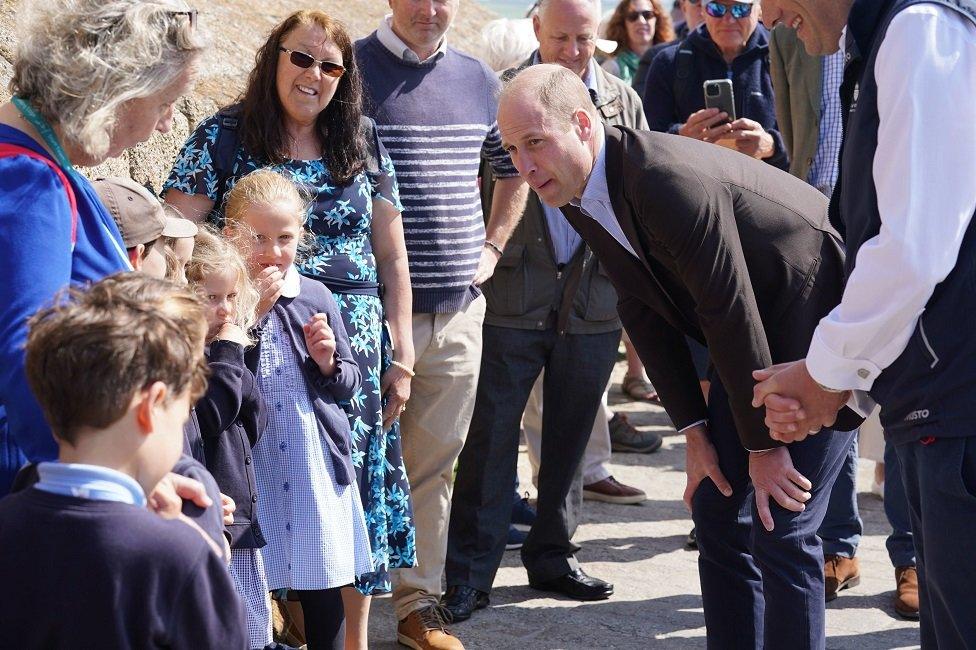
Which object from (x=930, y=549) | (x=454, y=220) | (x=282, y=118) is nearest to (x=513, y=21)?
(x=454, y=220)

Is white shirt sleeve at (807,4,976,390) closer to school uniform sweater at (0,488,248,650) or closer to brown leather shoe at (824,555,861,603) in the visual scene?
school uniform sweater at (0,488,248,650)

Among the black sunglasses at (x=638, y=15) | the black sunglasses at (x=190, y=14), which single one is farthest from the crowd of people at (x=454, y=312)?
the black sunglasses at (x=638, y=15)

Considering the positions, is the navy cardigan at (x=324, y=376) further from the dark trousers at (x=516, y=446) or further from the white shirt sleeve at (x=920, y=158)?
the white shirt sleeve at (x=920, y=158)

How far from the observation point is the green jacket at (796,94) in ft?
16.6

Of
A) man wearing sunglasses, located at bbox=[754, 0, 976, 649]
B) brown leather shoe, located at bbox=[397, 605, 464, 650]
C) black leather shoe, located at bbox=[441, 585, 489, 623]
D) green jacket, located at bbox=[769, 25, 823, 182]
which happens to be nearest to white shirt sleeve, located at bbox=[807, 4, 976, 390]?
man wearing sunglasses, located at bbox=[754, 0, 976, 649]

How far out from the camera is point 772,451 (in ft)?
9.80

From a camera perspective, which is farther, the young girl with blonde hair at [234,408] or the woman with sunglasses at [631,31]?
the woman with sunglasses at [631,31]

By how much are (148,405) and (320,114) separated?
200 centimetres

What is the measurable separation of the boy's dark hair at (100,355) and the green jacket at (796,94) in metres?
3.82

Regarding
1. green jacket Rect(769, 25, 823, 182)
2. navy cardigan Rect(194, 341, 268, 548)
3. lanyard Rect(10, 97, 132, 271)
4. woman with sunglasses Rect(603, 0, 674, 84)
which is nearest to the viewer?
lanyard Rect(10, 97, 132, 271)

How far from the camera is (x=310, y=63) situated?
3.56 meters

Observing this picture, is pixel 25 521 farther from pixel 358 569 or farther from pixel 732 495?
pixel 732 495

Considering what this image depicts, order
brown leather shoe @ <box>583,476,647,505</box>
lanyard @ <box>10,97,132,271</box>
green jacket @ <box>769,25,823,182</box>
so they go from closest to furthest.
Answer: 1. lanyard @ <box>10,97,132,271</box>
2. green jacket @ <box>769,25,823,182</box>
3. brown leather shoe @ <box>583,476,647,505</box>

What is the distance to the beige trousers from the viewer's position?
412cm
